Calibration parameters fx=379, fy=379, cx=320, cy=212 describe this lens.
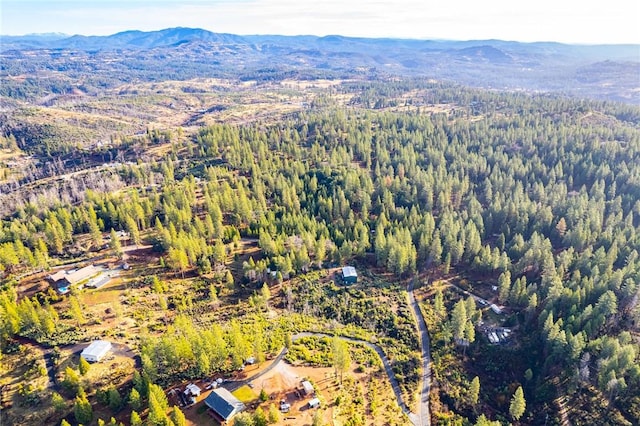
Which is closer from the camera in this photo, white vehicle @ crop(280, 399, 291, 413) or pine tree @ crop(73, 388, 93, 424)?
pine tree @ crop(73, 388, 93, 424)

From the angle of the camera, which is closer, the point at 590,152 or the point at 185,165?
the point at 590,152

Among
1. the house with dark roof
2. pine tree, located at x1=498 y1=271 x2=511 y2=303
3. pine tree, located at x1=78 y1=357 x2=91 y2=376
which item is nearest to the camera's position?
the house with dark roof

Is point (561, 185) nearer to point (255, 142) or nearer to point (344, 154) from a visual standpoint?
point (344, 154)

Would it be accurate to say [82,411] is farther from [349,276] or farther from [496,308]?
[496,308]

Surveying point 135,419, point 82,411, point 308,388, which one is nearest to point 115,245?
point 82,411

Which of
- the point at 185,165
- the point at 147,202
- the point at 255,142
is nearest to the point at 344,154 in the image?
the point at 255,142

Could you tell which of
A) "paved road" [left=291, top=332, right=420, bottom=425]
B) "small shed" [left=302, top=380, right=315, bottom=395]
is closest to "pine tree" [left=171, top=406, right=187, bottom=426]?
"small shed" [left=302, top=380, right=315, bottom=395]

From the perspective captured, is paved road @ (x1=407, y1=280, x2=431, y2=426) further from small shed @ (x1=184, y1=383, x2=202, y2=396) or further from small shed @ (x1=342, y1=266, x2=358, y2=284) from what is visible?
small shed @ (x1=184, y1=383, x2=202, y2=396)

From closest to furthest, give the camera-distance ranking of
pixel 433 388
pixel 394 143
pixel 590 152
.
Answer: pixel 433 388
pixel 590 152
pixel 394 143
